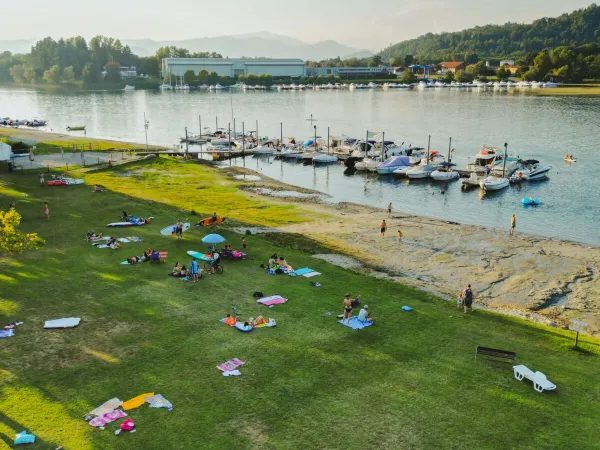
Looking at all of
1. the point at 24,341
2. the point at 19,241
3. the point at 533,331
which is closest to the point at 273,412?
the point at 24,341

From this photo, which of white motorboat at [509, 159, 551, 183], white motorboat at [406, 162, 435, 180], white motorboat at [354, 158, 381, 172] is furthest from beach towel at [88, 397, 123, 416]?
white motorboat at [354, 158, 381, 172]

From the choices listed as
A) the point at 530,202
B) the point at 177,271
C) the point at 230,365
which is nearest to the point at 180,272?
the point at 177,271

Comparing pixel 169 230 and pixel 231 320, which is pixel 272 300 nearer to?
pixel 231 320

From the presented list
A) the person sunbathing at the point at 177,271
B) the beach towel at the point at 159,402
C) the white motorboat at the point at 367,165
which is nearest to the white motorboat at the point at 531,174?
the white motorboat at the point at 367,165

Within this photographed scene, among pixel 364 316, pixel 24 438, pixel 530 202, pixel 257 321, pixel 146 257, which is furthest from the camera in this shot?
pixel 530 202

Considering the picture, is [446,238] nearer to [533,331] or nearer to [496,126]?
[533,331]

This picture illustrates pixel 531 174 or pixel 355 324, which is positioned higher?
pixel 355 324
